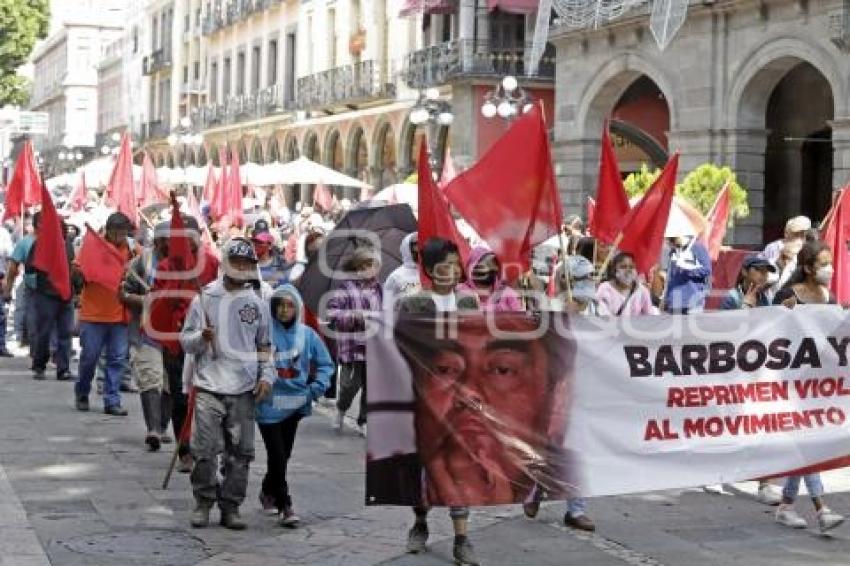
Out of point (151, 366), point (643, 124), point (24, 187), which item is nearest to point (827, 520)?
point (151, 366)

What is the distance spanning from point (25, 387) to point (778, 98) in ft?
53.4

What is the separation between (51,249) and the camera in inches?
526

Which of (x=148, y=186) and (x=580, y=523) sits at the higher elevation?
(x=148, y=186)

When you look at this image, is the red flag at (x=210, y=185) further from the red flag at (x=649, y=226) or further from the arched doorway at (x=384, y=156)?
the red flag at (x=649, y=226)

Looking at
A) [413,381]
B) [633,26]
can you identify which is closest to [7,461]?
[413,381]

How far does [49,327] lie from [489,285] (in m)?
6.19

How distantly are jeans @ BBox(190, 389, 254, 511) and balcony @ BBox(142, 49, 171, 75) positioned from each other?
57652mm

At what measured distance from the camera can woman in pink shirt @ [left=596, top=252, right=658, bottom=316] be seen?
9.02m

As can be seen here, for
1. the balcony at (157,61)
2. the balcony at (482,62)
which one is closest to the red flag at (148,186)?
the balcony at (482,62)

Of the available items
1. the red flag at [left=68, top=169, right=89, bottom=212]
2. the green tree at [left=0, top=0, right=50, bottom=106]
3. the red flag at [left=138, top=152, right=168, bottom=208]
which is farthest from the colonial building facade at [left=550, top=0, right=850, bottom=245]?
the green tree at [left=0, top=0, right=50, bottom=106]

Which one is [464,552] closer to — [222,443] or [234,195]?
[222,443]

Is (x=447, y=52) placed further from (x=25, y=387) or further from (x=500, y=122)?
(x=25, y=387)

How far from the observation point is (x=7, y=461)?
9766mm

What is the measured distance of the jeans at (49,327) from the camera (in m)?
14.0
